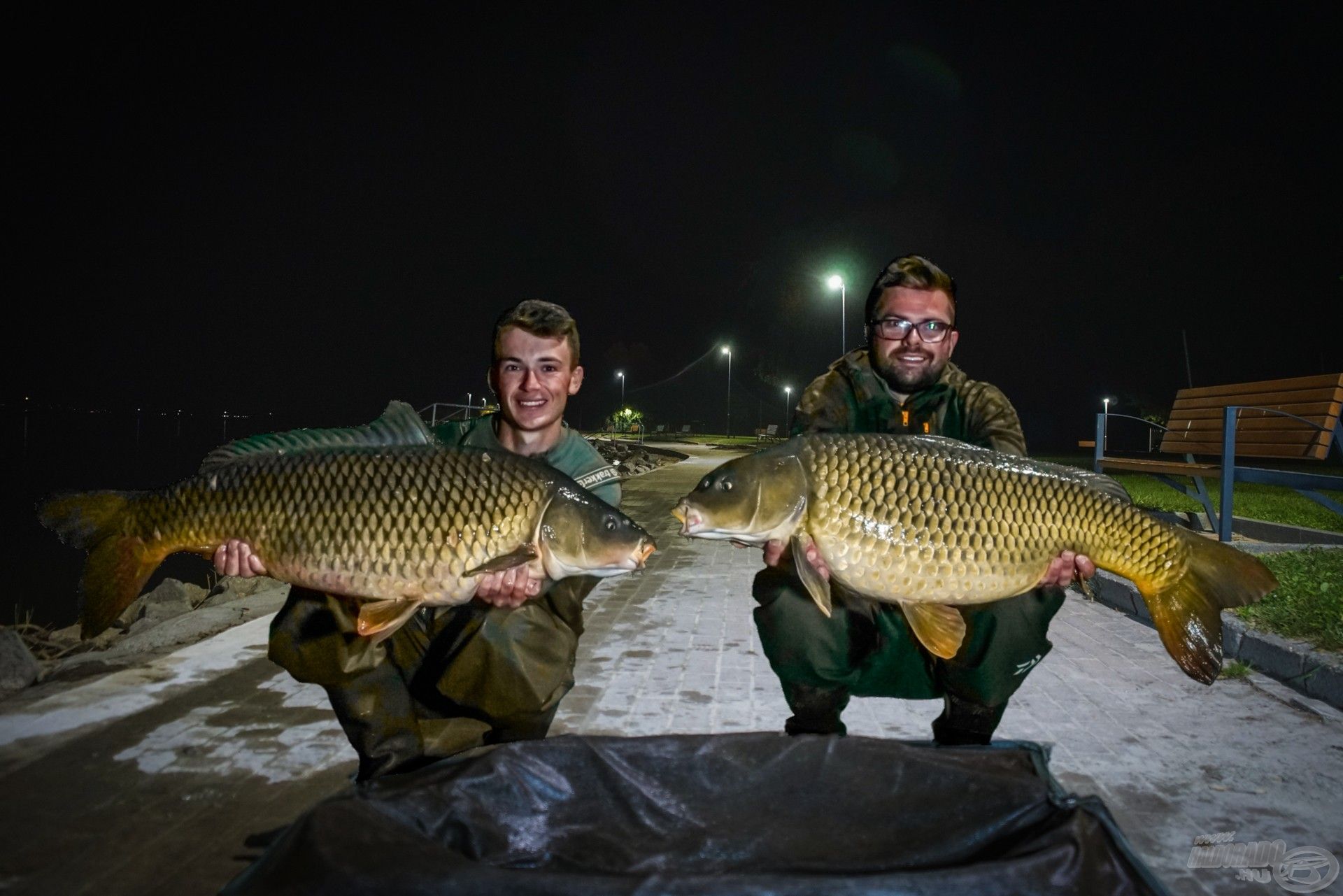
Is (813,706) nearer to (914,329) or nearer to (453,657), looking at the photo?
(453,657)

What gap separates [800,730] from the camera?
7.87ft

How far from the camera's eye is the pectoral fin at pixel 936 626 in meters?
2.11

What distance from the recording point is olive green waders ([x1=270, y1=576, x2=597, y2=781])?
2199 mm

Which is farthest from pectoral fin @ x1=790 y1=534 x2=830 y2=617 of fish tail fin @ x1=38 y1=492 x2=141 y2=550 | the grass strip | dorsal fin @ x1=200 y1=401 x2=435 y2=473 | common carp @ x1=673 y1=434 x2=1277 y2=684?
the grass strip

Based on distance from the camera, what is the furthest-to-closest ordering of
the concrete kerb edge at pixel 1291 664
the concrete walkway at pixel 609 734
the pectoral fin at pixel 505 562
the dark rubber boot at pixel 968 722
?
1. the concrete kerb edge at pixel 1291 664
2. the dark rubber boot at pixel 968 722
3. the pectoral fin at pixel 505 562
4. the concrete walkway at pixel 609 734

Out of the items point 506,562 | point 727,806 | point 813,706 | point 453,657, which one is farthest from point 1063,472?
point 453,657

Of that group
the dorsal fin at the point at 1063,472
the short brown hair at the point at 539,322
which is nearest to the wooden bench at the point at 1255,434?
the dorsal fin at the point at 1063,472

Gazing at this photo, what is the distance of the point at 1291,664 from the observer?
318 cm

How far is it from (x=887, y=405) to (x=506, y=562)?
4.45 feet

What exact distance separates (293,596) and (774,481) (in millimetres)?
1340

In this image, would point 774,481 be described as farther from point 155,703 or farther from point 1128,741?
point 155,703

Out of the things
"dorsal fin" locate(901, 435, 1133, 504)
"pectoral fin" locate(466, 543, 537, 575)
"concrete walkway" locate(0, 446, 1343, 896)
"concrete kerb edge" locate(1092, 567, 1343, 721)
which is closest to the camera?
"concrete walkway" locate(0, 446, 1343, 896)

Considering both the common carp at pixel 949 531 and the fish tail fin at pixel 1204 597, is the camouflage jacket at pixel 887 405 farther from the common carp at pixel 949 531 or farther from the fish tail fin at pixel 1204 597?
the fish tail fin at pixel 1204 597

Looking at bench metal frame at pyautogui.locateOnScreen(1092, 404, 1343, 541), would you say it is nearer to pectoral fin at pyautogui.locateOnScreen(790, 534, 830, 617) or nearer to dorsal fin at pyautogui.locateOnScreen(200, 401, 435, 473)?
pectoral fin at pyautogui.locateOnScreen(790, 534, 830, 617)
